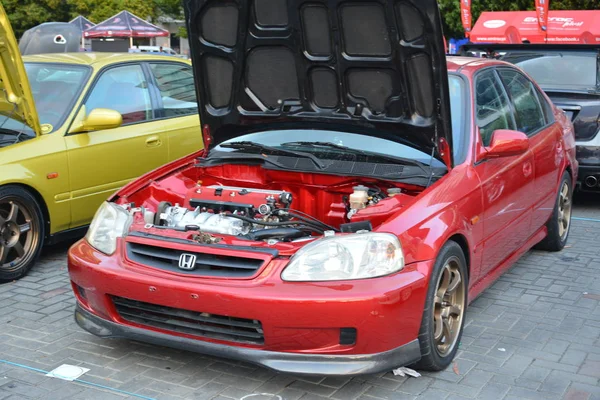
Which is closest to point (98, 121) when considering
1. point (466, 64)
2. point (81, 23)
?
point (466, 64)

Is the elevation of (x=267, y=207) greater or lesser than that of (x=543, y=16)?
lesser

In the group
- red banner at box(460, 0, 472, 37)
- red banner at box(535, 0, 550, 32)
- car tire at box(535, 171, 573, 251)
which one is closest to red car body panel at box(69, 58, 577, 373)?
car tire at box(535, 171, 573, 251)

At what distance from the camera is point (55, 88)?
6.35m

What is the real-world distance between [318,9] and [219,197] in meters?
1.25

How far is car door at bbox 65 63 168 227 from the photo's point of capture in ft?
20.0

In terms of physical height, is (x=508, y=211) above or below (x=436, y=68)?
below

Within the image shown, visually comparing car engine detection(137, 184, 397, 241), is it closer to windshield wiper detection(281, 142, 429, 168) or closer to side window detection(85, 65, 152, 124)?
windshield wiper detection(281, 142, 429, 168)

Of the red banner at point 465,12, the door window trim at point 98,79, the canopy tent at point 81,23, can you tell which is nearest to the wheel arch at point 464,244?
the door window trim at point 98,79

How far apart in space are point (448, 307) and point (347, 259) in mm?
823

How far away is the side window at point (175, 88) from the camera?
705cm

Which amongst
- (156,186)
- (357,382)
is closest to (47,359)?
(156,186)

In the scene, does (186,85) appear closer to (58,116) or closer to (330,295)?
(58,116)

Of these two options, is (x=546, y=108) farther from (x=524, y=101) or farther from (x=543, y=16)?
(x=543, y=16)

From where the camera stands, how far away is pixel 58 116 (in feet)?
20.0
